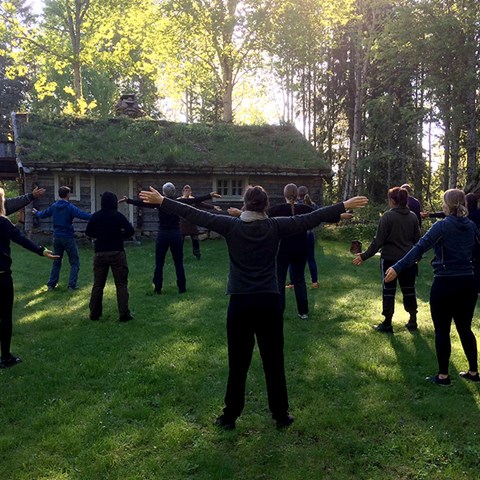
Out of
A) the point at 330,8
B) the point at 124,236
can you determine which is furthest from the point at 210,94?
the point at 124,236

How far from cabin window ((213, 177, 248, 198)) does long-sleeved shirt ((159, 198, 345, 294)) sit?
1617cm

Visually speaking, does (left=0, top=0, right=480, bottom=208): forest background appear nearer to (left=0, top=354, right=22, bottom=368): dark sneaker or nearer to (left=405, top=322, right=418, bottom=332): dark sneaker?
(left=405, top=322, right=418, bottom=332): dark sneaker

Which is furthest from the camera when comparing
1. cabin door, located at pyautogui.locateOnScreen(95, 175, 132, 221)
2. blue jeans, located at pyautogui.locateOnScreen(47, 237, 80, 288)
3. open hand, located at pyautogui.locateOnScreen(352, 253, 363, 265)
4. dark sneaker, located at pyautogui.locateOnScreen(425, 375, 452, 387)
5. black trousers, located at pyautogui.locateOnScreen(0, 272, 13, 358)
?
cabin door, located at pyautogui.locateOnScreen(95, 175, 132, 221)

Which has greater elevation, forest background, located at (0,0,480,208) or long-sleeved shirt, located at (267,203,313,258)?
forest background, located at (0,0,480,208)

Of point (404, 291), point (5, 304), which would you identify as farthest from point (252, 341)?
point (404, 291)

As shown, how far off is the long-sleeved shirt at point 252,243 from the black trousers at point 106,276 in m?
4.00

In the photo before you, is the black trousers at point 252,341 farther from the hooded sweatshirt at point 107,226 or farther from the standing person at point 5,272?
the hooded sweatshirt at point 107,226

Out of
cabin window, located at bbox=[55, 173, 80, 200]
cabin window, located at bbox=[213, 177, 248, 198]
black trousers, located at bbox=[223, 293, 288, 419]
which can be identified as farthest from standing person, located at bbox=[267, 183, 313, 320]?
cabin window, located at bbox=[55, 173, 80, 200]

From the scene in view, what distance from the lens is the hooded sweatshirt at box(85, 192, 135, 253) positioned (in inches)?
316

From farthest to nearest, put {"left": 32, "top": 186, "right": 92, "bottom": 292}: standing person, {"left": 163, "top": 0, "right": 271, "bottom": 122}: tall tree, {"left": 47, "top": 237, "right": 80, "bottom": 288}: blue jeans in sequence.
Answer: {"left": 163, "top": 0, "right": 271, "bottom": 122}: tall tree
{"left": 47, "top": 237, "right": 80, "bottom": 288}: blue jeans
{"left": 32, "top": 186, "right": 92, "bottom": 292}: standing person

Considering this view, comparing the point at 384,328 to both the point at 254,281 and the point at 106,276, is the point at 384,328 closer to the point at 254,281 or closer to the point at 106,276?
the point at 254,281

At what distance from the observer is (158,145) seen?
66.9 feet

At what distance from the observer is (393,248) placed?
7.39 m

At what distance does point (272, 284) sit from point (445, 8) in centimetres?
2292
